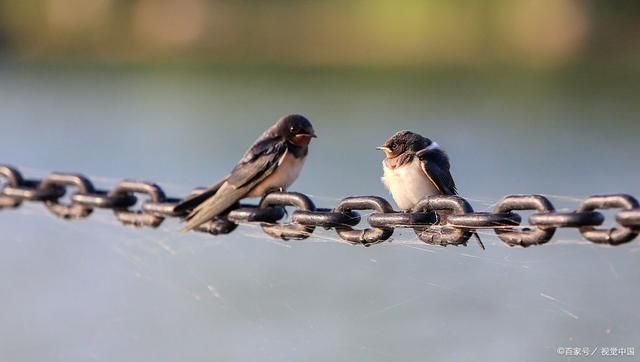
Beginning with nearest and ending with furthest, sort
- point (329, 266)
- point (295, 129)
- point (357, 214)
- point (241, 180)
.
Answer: point (357, 214) < point (241, 180) < point (295, 129) < point (329, 266)

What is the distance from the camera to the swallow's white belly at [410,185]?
96.8 inches

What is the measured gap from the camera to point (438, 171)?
2469 millimetres

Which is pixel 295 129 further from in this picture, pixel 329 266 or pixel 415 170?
pixel 329 266

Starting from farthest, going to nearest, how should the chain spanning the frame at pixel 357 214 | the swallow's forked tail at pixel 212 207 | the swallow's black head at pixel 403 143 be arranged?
the swallow's black head at pixel 403 143, the swallow's forked tail at pixel 212 207, the chain spanning the frame at pixel 357 214

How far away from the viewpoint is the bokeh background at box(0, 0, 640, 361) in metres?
4.30

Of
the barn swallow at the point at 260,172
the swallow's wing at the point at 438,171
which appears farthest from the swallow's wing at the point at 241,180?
the swallow's wing at the point at 438,171

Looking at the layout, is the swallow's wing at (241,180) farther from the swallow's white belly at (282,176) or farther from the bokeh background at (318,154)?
the bokeh background at (318,154)

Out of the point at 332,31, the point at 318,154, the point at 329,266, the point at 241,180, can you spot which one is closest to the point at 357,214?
the point at 241,180

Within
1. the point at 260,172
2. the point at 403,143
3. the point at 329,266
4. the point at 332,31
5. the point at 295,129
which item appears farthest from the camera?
the point at 332,31

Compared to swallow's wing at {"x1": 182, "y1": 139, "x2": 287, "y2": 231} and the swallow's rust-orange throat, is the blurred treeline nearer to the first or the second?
the swallow's rust-orange throat

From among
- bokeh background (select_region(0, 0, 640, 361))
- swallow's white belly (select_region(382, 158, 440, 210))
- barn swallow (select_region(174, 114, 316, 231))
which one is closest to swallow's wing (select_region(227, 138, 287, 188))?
barn swallow (select_region(174, 114, 316, 231))

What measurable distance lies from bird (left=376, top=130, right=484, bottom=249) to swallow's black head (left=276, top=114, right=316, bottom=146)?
1.43ft

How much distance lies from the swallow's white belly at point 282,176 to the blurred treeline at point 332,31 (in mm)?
12931

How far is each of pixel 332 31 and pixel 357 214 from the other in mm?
16080
